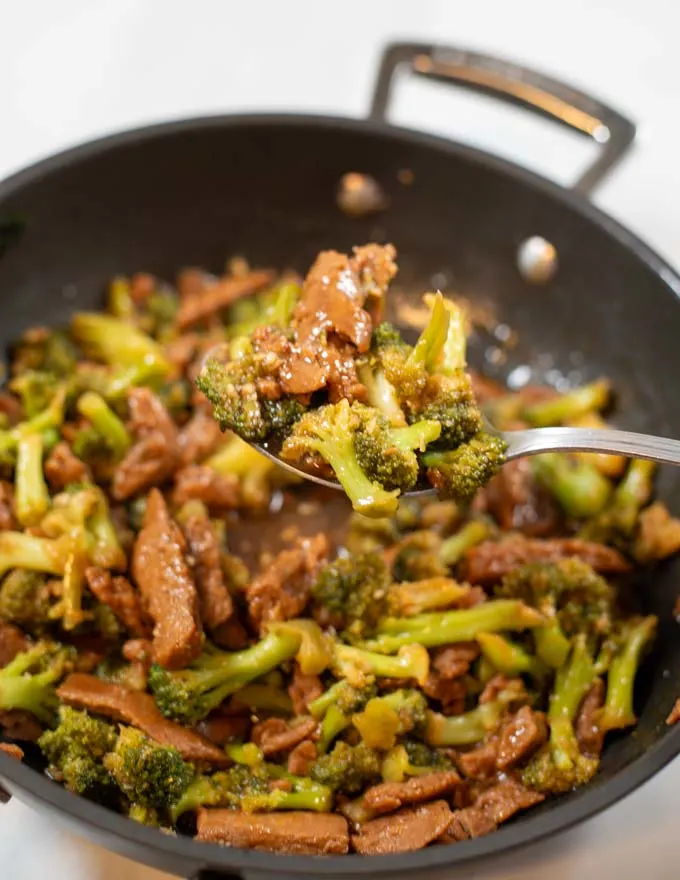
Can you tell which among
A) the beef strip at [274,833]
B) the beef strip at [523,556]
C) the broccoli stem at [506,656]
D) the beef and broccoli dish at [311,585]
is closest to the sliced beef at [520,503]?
the beef and broccoli dish at [311,585]

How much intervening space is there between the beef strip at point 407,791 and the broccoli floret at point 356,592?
12.8 inches

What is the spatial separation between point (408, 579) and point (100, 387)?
957mm

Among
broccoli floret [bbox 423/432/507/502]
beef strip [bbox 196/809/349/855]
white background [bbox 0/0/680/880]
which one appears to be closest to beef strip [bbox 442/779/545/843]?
beef strip [bbox 196/809/349/855]

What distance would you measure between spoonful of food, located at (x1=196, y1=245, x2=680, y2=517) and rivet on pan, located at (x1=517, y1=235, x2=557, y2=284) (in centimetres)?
76

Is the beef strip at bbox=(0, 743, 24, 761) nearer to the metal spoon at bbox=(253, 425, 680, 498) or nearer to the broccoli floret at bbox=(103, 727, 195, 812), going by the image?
the broccoli floret at bbox=(103, 727, 195, 812)

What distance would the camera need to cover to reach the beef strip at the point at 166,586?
5.81 ft

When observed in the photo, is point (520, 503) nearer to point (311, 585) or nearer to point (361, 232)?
point (311, 585)

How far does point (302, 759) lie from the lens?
178cm

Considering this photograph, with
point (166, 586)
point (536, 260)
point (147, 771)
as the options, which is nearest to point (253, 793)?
point (147, 771)

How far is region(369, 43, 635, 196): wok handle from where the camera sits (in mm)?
2291

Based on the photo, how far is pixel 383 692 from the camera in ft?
6.17

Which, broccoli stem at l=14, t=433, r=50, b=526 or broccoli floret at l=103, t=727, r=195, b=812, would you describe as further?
broccoli stem at l=14, t=433, r=50, b=526

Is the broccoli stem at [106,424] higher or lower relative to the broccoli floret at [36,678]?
higher

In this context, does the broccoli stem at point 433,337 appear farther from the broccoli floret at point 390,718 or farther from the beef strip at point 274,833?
the beef strip at point 274,833
